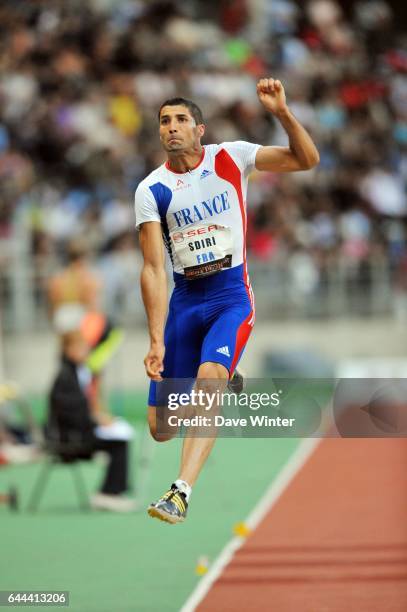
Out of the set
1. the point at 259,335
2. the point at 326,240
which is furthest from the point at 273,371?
the point at 326,240

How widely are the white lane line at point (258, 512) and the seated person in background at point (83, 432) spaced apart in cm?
112

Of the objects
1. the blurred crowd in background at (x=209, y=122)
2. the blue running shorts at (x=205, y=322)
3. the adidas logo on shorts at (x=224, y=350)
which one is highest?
the blurred crowd in background at (x=209, y=122)

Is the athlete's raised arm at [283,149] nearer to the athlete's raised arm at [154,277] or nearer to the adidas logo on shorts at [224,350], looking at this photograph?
the athlete's raised arm at [154,277]

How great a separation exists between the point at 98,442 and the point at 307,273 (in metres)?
6.16

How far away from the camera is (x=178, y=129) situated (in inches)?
231

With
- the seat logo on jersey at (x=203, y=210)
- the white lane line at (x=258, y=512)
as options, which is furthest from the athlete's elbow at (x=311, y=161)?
the white lane line at (x=258, y=512)

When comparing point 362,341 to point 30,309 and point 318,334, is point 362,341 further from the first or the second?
point 30,309

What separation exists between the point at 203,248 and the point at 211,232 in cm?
9

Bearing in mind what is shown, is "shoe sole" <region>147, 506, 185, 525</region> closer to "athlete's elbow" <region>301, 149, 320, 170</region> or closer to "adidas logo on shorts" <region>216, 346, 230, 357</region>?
"adidas logo on shorts" <region>216, 346, 230, 357</region>

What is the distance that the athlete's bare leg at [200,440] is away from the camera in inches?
215

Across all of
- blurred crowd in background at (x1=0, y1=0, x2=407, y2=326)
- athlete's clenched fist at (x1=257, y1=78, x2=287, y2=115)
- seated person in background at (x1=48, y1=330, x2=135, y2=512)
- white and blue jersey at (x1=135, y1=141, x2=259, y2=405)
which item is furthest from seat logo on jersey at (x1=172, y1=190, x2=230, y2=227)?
blurred crowd in background at (x1=0, y1=0, x2=407, y2=326)

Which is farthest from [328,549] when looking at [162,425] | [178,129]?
[178,129]

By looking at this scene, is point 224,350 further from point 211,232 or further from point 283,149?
point 283,149

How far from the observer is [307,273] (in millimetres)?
16000
